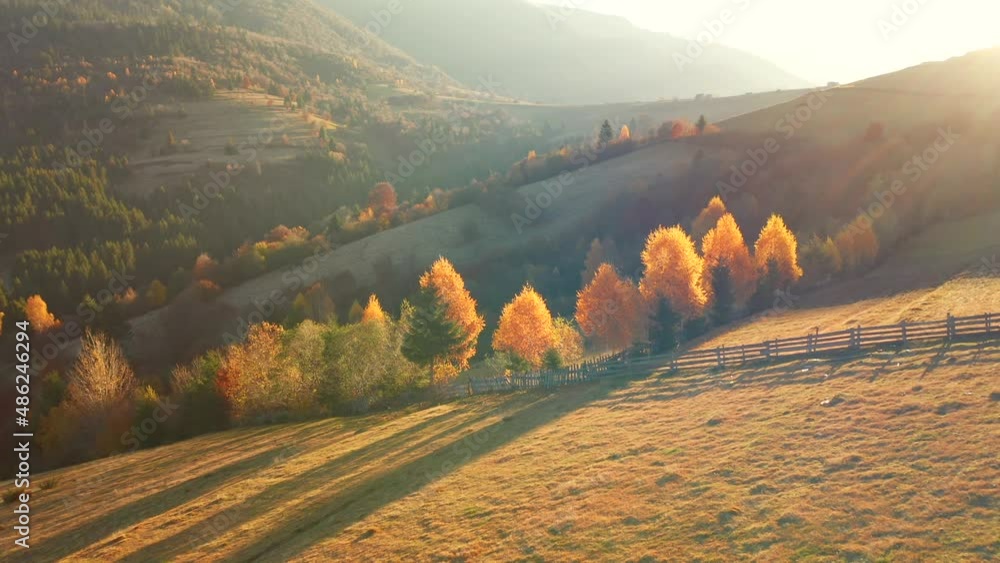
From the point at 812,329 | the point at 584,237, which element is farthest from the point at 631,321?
the point at 584,237

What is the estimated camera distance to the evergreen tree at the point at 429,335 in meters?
65.8

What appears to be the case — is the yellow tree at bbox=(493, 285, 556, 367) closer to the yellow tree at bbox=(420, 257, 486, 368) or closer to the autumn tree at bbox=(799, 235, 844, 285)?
the yellow tree at bbox=(420, 257, 486, 368)

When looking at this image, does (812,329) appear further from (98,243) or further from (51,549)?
(98,243)

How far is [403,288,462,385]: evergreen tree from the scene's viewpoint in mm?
65750

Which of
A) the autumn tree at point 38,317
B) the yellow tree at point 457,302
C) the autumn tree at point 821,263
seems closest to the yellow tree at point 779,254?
the autumn tree at point 821,263

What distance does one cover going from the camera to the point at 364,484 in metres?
36.1

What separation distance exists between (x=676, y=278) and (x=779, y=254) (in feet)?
78.6

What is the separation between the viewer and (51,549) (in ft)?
119

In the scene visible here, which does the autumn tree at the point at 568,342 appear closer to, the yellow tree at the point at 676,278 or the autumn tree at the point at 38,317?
the yellow tree at the point at 676,278

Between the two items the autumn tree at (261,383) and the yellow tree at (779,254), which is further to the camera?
the yellow tree at (779,254)

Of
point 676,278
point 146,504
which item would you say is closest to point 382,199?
point 676,278

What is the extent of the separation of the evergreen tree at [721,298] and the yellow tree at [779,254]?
36.8 ft

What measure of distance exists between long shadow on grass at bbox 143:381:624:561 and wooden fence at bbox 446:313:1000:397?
434 cm

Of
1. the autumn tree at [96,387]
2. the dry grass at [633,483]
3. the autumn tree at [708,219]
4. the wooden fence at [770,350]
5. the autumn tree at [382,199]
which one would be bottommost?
the dry grass at [633,483]
